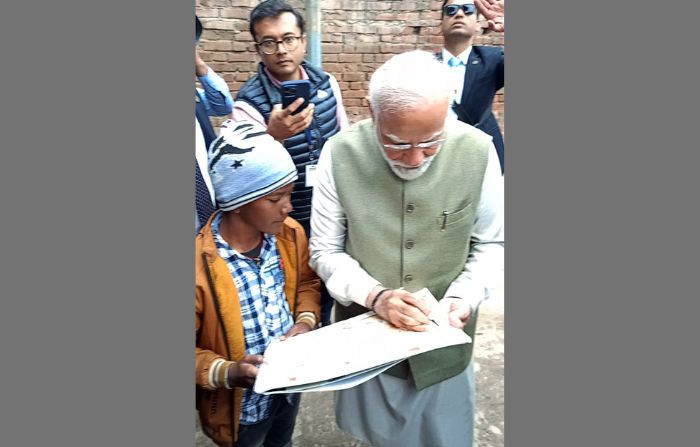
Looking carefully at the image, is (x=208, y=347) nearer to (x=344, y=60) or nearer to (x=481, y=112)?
(x=344, y=60)

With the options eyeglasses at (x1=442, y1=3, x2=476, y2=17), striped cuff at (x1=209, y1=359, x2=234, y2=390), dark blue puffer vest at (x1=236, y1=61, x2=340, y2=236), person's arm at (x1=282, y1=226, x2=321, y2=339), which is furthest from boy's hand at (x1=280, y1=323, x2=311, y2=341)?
eyeglasses at (x1=442, y1=3, x2=476, y2=17)

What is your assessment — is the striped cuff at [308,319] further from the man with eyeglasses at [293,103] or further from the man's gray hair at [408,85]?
the man's gray hair at [408,85]

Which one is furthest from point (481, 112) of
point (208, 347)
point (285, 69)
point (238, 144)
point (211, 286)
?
point (208, 347)

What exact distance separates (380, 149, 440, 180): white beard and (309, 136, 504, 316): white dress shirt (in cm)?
25

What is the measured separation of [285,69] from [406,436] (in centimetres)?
165

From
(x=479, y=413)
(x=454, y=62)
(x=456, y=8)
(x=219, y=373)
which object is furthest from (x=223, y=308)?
(x=456, y=8)

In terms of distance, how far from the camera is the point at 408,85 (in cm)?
238

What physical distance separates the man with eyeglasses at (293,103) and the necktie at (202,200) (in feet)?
0.99

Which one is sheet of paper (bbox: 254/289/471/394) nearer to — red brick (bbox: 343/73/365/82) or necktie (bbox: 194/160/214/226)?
necktie (bbox: 194/160/214/226)

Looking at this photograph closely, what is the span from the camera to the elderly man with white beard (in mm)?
2488

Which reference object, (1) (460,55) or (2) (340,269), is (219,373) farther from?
(1) (460,55)

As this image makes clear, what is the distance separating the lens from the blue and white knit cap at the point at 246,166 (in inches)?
105

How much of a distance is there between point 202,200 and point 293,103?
56 cm

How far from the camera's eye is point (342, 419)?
3016 millimetres
